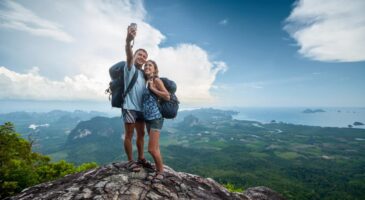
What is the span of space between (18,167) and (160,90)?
53.4 feet

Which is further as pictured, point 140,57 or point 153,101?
point 140,57

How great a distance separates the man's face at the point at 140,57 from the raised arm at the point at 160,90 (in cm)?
77

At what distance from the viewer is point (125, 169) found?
20.2ft

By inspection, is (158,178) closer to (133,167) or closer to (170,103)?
(133,167)

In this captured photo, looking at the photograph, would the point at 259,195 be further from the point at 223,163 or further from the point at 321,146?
the point at 321,146

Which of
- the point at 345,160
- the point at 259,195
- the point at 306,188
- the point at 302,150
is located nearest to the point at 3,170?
the point at 259,195

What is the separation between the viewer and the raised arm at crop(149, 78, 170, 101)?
5230 mm

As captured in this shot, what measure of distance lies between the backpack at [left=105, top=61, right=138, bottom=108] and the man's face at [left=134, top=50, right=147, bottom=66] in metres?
0.34

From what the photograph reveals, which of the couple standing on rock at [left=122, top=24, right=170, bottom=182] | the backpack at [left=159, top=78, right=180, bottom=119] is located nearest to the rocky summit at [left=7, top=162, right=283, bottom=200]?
the couple standing on rock at [left=122, top=24, right=170, bottom=182]

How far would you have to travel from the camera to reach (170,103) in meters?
5.52

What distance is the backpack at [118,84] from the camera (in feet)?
18.0

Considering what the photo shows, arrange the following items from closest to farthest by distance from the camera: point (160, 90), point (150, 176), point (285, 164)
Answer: point (160, 90)
point (150, 176)
point (285, 164)

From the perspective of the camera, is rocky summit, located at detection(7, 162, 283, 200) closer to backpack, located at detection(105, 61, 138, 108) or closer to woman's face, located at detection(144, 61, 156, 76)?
backpack, located at detection(105, 61, 138, 108)

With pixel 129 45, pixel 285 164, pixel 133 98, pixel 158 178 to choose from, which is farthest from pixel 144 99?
pixel 285 164
